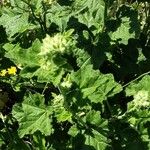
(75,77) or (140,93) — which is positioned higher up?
(75,77)

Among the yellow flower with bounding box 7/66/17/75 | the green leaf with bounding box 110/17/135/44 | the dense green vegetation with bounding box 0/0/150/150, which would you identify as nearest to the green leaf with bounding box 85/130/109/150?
the dense green vegetation with bounding box 0/0/150/150

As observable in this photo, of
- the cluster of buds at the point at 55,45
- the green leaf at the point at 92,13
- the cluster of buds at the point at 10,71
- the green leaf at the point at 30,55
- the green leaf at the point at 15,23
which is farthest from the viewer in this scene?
the cluster of buds at the point at 10,71

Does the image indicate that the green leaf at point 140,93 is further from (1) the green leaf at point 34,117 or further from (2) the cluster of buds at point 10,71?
(2) the cluster of buds at point 10,71

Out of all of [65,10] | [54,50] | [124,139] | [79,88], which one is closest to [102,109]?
[124,139]

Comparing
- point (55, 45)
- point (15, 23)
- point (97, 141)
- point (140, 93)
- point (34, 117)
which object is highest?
point (55, 45)

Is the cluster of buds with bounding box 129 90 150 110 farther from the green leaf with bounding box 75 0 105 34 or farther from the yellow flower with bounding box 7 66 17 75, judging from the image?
the yellow flower with bounding box 7 66 17 75

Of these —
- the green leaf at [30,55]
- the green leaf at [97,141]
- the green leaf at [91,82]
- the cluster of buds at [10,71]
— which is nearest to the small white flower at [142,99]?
the green leaf at [91,82]

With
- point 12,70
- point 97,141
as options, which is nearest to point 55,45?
point 97,141

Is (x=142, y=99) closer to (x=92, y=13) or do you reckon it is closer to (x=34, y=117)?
(x=34, y=117)
